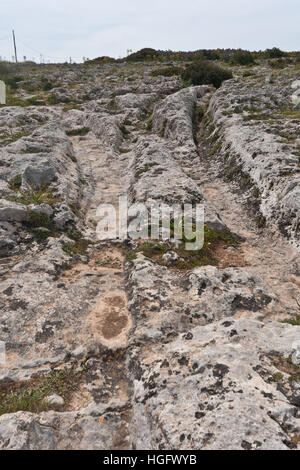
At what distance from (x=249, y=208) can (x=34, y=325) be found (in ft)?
34.4

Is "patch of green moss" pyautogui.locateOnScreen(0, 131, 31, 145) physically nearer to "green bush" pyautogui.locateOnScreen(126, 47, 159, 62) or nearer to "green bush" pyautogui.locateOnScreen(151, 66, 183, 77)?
"green bush" pyautogui.locateOnScreen(151, 66, 183, 77)

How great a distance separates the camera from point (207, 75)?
36094mm

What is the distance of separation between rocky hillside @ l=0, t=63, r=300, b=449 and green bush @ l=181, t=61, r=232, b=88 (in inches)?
687

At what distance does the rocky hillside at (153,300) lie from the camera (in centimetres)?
560

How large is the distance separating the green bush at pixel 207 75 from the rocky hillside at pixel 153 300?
1745 cm

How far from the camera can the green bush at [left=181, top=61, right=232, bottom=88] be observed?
1398 inches

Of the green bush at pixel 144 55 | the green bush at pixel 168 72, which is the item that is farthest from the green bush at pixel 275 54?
the green bush at pixel 144 55

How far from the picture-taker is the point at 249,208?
46.2ft

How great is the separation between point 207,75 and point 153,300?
35.2 metres

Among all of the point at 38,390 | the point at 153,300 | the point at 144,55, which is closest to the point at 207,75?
the point at 144,55

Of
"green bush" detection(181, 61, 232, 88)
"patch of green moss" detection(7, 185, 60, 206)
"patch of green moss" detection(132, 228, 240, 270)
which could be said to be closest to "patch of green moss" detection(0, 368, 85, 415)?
"patch of green moss" detection(132, 228, 240, 270)
